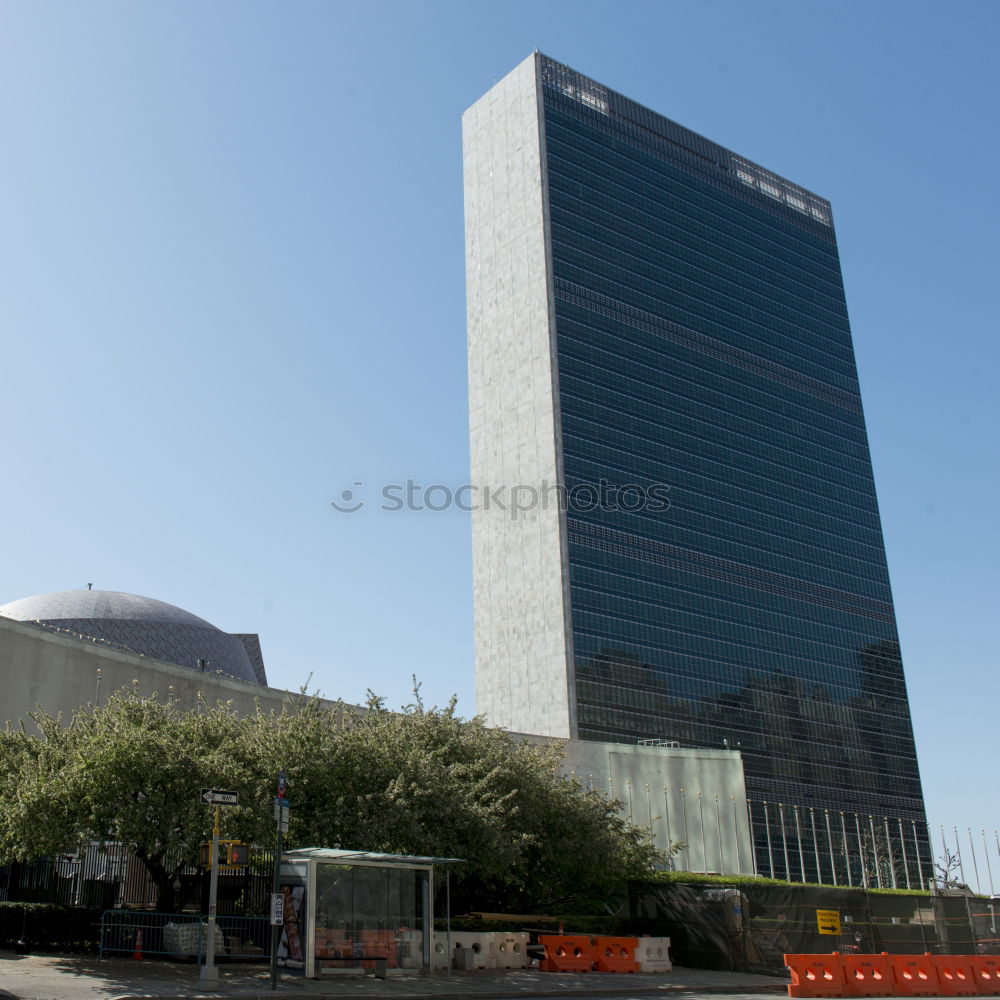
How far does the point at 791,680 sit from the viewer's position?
511ft

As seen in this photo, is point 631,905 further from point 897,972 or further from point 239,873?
point 239,873

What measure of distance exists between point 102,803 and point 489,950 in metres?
11.6

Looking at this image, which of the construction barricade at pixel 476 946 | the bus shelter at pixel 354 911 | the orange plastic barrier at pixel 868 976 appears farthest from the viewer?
the construction barricade at pixel 476 946

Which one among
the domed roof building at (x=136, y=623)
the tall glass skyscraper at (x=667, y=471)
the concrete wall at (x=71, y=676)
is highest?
the tall glass skyscraper at (x=667, y=471)

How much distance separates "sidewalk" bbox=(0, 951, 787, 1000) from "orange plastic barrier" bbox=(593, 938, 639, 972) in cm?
79

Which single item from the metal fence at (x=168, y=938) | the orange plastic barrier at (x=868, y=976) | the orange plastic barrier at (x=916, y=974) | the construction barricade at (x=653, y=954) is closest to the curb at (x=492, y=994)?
the orange plastic barrier at (x=868, y=976)

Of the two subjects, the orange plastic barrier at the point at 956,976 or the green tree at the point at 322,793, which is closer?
the green tree at the point at 322,793

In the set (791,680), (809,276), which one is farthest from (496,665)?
(809,276)

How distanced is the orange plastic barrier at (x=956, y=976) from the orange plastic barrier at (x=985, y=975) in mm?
132

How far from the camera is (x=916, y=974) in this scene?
105 feet

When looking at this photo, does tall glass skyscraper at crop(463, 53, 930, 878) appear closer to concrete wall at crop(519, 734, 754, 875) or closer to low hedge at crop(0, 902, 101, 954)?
concrete wall at crop(519, 734, 754, 875)

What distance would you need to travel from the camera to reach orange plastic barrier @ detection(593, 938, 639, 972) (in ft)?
108

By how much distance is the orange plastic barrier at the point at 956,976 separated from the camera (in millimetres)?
32094

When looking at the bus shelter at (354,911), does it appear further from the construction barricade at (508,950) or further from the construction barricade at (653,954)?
the construction barricade at (653,954)
